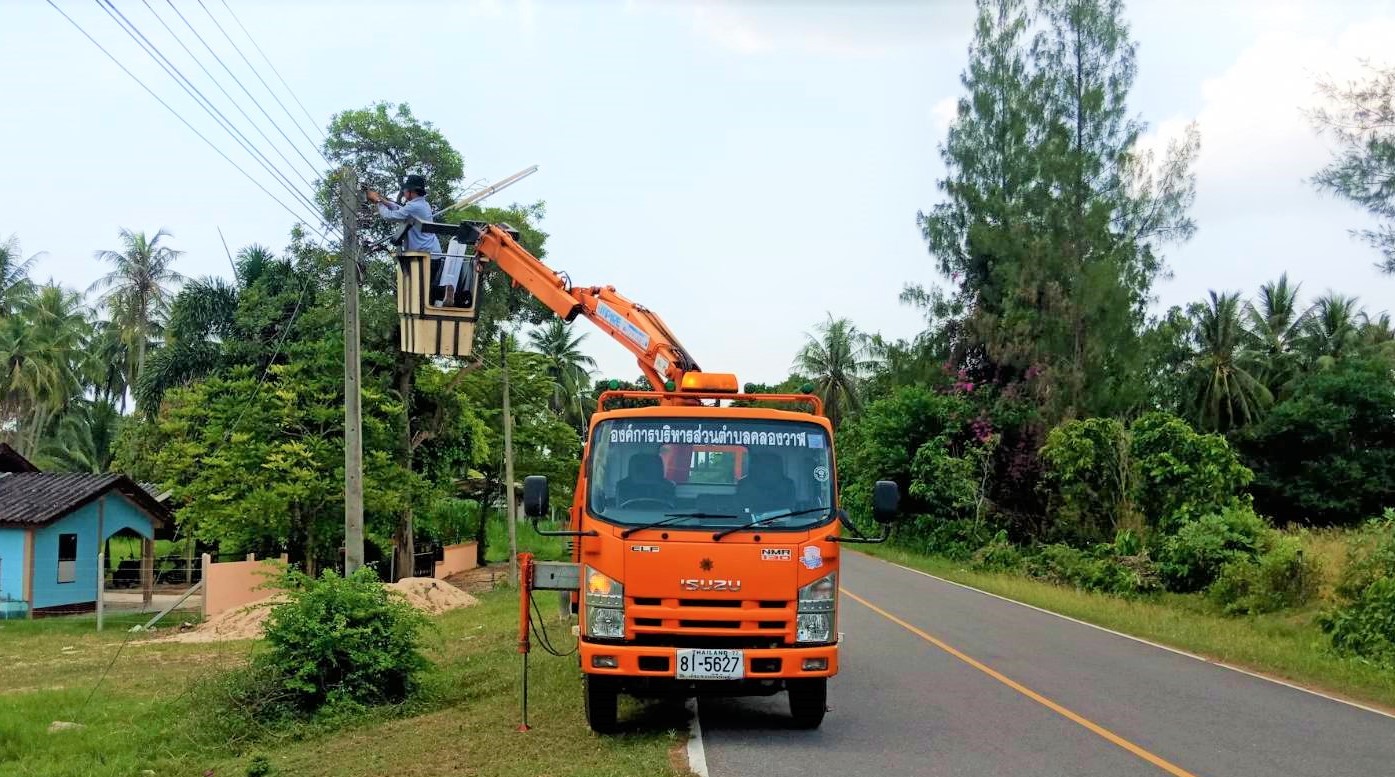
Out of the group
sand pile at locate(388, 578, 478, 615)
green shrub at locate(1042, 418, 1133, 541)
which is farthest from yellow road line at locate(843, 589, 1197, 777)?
green shrub at locate(1042, 418, 1133, 541)

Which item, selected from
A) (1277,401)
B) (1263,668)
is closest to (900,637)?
(1263,668)

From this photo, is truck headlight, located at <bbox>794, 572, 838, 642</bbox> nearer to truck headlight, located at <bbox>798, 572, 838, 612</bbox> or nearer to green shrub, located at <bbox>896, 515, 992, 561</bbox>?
truck headlight, located at <bbox>798, 572, 838, 612</bbox>

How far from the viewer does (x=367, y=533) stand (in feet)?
90.8

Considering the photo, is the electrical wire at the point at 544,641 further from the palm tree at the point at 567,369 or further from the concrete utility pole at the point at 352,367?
the palm tree at the point at 567,369

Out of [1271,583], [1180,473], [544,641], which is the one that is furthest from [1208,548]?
[544,641]

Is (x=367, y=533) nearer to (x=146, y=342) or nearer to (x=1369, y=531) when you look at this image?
(x=1369, y=531)

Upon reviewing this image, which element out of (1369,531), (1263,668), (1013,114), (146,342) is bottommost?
(1263,668)

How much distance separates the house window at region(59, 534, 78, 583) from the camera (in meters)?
28.7

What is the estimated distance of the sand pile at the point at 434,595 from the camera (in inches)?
931

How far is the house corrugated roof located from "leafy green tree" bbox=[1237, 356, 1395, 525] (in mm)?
40534

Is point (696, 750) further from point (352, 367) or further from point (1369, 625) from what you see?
point (1369, 625)

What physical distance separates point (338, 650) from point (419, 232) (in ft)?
14.6

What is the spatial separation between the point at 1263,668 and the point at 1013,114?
27.4 metres

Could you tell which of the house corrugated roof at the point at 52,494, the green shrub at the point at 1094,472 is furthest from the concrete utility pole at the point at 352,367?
the green shrub at the point at 1094,472
